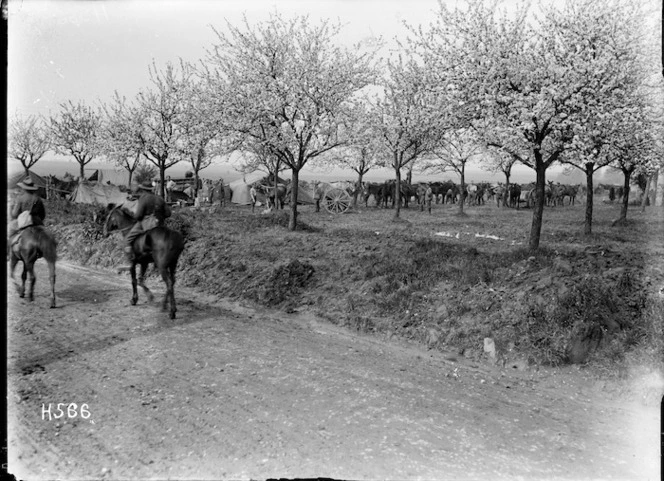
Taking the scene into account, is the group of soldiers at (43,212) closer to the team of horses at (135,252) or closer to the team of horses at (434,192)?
the team of horses at (135,252)

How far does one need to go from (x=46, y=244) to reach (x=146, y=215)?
1091 millimetres

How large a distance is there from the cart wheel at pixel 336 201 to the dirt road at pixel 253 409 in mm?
11027

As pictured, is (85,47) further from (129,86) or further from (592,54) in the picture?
(592,54)

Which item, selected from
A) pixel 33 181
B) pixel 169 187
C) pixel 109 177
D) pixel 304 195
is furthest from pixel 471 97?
pixel 304 195

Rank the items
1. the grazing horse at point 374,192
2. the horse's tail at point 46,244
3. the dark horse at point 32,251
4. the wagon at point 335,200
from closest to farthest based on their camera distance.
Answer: the dark horse at point 32,251 → the horse's tail at point 46,244 → the wagon at point 335,200 → the grazing horse at point 374,192

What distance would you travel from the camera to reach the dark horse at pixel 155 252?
592 cm

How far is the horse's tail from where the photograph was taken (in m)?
5.31

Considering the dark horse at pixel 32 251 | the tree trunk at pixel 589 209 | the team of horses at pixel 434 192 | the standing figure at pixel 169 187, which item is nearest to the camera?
the dark horse at pixel 32 251

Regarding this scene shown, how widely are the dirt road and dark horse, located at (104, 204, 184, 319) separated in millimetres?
190

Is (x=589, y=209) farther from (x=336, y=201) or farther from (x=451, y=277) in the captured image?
(x=336, y=201)

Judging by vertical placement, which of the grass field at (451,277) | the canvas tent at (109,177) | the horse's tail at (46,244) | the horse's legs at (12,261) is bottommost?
the grass field at (451,277)

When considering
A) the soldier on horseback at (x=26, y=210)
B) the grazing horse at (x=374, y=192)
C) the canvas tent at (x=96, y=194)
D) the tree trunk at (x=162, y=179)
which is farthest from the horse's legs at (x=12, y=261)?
the grazing horse at (x=374, y=192)

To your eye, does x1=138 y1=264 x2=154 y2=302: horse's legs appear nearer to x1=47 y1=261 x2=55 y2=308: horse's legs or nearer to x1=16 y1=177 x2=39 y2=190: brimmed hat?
x1=47 y1=261 x2=55 y2=308: horse's legs

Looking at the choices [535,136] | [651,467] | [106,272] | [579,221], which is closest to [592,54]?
[535,136]
